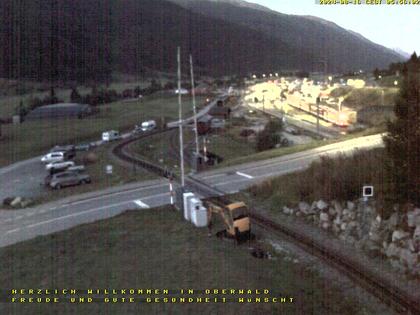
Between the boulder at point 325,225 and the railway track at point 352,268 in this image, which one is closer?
the railway track at point 352,268

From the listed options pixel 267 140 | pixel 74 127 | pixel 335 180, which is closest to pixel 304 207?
pixel 335 180

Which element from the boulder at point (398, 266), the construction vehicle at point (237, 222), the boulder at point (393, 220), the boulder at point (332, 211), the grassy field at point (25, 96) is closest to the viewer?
the boulder at point (398, 266)

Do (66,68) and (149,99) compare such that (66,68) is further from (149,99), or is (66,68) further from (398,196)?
(398,196)

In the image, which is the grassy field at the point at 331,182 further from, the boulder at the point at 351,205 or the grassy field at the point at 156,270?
the grassy field at the point at 156,270

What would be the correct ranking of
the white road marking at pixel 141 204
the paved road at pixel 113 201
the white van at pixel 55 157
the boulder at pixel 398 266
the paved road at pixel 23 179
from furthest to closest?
1. the white van at pixel 55 157
2. the paved road at pixel 23 179
3. the white road marking at pixel 141 204
4. the paved road at pixel 113 201
5. the boulder at pixel 398 266

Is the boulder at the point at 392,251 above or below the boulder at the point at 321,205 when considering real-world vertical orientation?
below

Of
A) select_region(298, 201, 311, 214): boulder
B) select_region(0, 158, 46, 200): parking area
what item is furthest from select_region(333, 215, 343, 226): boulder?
select_region(0, 158, 46, 200): parking area

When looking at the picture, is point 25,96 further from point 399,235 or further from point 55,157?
point 399,235

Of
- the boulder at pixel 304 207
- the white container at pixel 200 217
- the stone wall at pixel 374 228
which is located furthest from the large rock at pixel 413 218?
the white container at pixel 200 217

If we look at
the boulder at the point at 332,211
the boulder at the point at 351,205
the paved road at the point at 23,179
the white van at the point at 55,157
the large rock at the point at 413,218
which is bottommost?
the paved road at the point at 23,179
